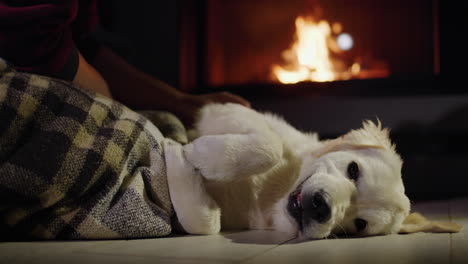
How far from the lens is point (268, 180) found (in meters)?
1.65

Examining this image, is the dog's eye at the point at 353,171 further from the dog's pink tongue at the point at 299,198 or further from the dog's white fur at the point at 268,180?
the dog's pink tongue at the point at 299,198

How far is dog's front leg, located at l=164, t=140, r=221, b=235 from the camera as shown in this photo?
1.46m

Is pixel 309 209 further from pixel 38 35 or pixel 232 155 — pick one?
pixel 38 35

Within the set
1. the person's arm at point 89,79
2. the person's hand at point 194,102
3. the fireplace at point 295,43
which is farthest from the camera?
the fireplace at point 295,43

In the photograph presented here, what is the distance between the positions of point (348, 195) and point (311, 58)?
6.92ft

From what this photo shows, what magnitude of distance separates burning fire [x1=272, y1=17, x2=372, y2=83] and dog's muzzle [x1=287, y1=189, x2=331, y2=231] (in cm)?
197

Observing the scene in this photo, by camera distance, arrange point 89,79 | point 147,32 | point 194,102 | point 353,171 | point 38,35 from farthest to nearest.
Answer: point 147,32, point 194,102, point 89,79, point 38,35, point 353,171

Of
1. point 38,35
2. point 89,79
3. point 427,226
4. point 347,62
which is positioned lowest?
point 427,226

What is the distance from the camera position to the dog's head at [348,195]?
4.66 ft

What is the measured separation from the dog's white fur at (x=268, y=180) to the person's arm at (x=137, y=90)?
1.49 ft

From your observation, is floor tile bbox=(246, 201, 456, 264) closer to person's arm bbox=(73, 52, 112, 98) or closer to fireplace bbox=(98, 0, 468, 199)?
person's arm bbox=(73, 52, 112, 98)

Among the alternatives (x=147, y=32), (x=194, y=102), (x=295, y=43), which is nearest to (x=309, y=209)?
(x=194, y=102)

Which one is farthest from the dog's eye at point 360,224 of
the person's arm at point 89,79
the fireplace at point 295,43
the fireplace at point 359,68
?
the fireplace at point 295,43

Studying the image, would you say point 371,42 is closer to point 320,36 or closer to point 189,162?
point 320,36
